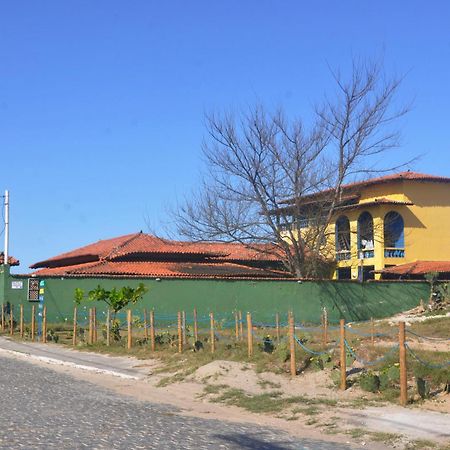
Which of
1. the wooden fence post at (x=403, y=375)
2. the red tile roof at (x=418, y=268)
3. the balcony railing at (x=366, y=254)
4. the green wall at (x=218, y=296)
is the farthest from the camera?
the balcony railing at (x=366, y=254)

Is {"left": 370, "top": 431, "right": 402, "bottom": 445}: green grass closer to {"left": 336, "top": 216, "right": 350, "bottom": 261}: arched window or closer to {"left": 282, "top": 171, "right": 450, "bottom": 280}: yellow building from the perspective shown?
{"left": 282, "top": 171, "right": 450, "bottom": 280}: yellow building

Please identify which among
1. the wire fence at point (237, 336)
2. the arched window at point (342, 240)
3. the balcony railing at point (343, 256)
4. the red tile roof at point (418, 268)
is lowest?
the wire fence at point (237, 336)

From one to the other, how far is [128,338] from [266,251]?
2060 centimetres

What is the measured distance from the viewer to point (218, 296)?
117 feet

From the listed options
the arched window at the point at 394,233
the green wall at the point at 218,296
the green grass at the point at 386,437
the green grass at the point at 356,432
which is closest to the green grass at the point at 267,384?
the green grass at the point at 356,432

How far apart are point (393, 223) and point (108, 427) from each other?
45189mm

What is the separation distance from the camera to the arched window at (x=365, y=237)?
169 feet

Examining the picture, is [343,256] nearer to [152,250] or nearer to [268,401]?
[152,250]

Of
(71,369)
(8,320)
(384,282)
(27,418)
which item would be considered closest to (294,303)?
(384,282)

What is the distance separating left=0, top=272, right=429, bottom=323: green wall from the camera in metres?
35.3

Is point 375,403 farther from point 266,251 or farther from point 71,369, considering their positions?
point 266,251

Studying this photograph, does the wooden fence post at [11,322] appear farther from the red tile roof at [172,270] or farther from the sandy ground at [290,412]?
the sandy ground at [290,412]

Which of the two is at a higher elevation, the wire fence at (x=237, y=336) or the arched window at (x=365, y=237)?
the arched window at (x=365, y=237)

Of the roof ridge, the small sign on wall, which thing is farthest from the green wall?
the roof ridge
